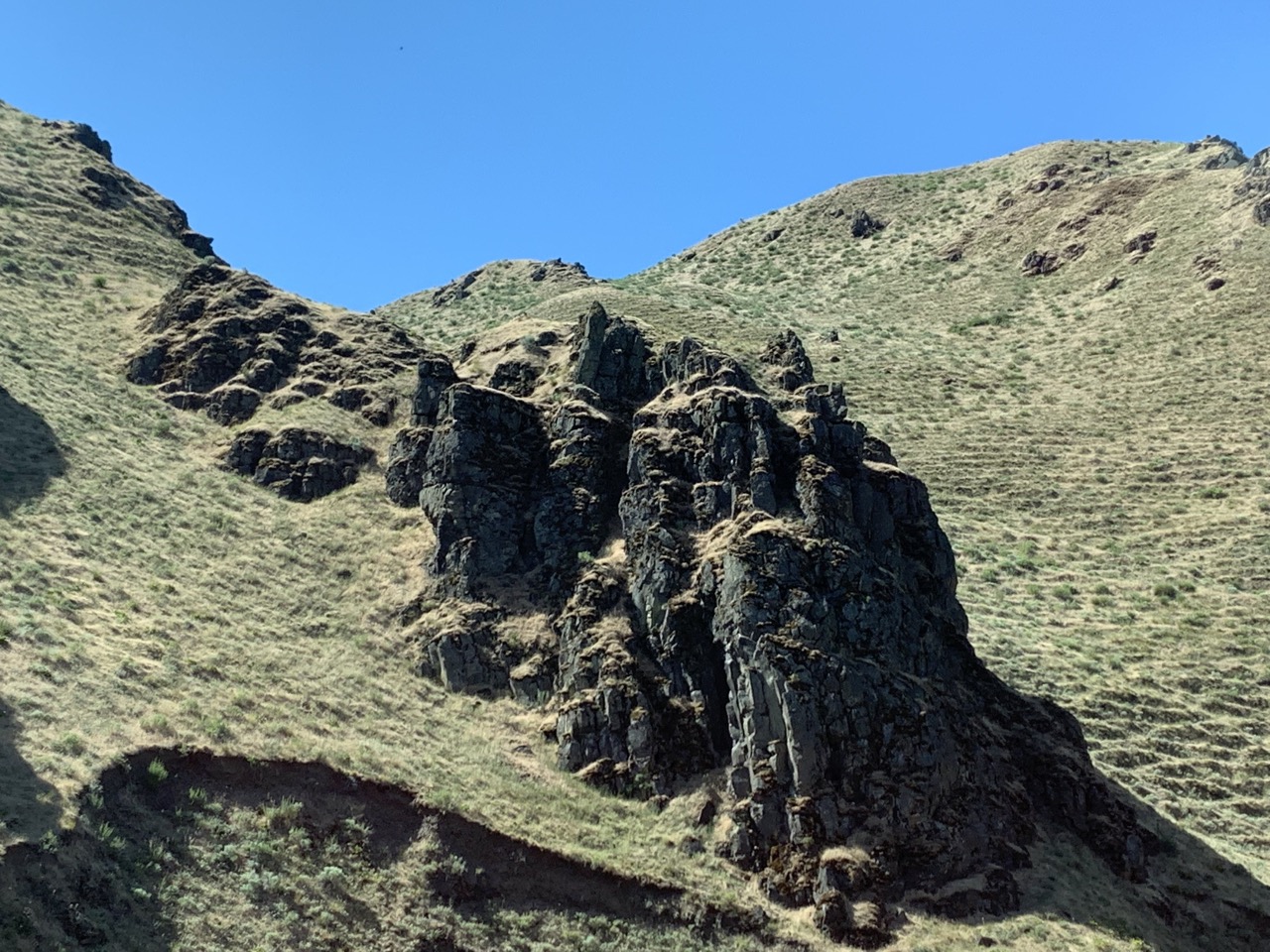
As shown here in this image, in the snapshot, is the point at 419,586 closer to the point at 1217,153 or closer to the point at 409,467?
the point at 409,467

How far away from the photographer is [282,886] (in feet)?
57.0

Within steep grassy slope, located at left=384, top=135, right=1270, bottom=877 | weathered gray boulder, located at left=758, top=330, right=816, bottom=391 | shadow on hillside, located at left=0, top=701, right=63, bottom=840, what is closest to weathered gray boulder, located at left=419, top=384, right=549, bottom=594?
weathered gray boulder, located at left=758, top=330, right=816, bottom=391

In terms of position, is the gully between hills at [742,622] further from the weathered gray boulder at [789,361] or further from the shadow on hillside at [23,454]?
the weathered gray boulder at [789,361]

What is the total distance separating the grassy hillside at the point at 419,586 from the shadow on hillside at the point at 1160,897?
103mm

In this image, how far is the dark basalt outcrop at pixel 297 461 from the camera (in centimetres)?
3309

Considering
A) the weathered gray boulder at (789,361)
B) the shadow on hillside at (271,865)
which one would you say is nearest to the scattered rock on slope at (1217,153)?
the weathered gray boulder at (789,361)

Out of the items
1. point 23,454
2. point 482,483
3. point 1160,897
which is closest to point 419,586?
point 482,483

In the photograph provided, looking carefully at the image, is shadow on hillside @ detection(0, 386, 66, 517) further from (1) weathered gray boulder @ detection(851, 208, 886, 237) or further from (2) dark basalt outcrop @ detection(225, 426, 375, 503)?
(1) weathered gray boulder @ detection(851, 208, 886, 237)

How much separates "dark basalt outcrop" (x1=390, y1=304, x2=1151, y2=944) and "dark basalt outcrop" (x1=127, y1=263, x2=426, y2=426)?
10257 millimetres

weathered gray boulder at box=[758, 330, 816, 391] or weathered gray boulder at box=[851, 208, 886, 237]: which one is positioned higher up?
weathered gray boulder at box=[851, 208, 886, 237]

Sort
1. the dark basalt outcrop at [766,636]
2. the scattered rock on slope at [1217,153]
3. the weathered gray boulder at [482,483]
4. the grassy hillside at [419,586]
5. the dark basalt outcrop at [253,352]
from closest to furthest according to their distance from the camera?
the grassy hillside at [419,586] < the dark basalt outcrop at [766,636] < the weathered gray boulder at [482,483] < the dark basalt outcrop at [253,352] < the scattered rock on slope at [1217,153]

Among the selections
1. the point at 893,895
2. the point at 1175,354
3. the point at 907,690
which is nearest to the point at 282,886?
the point at 893,895

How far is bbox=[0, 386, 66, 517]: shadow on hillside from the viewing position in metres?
27.8

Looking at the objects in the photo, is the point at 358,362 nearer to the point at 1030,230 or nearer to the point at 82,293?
the point at 82,293
